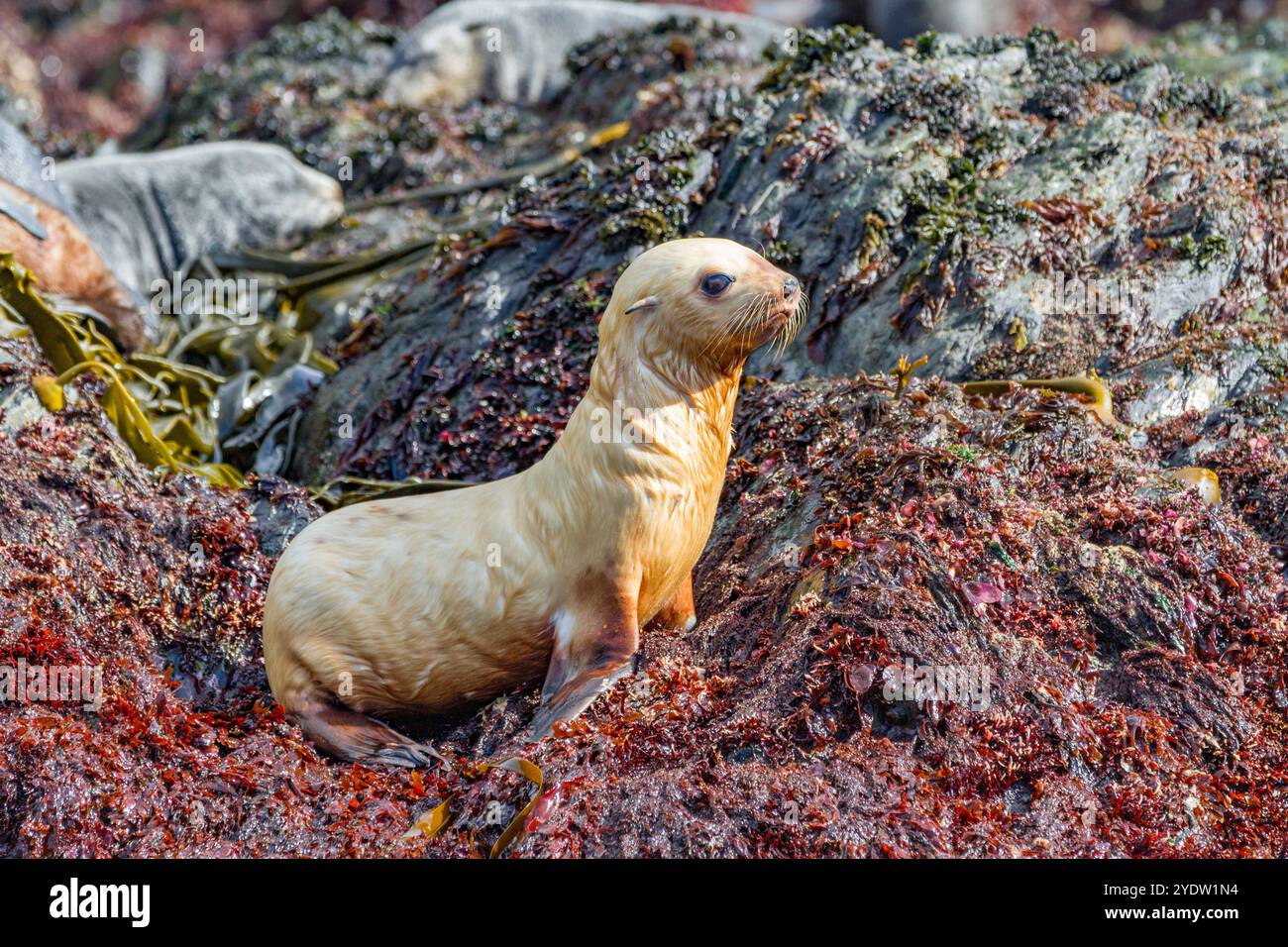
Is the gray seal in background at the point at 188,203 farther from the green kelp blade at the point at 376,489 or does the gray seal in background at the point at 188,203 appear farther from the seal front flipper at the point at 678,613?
the seal front flipper at the point at 678,613

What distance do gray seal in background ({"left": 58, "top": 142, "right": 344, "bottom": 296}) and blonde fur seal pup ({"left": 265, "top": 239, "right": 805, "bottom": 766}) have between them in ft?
19.9

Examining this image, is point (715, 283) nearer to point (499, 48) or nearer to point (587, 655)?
point (587, 655)

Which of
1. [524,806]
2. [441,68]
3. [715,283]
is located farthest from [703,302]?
[441,68]

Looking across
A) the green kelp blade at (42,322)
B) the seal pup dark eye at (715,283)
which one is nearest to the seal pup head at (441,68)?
the green kelp blade at (42,322)

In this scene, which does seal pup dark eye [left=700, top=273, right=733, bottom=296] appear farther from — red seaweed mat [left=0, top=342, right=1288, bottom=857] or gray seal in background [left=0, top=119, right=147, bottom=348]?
gray seal in background [left=0, top=119, right=147, bottom=348]

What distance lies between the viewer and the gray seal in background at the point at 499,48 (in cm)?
1293

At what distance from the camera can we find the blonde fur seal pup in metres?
4.69

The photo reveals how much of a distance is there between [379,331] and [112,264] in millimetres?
3176

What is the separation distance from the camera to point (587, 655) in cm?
467

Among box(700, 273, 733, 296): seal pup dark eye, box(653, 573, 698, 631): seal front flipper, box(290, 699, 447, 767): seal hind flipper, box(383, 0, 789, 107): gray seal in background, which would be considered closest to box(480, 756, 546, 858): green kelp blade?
box(290, 699, 447, 767): seal hind flipper

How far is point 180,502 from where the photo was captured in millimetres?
6301

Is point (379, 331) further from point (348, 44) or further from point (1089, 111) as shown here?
point (348, 44)

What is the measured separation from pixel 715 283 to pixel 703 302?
0.08 m
